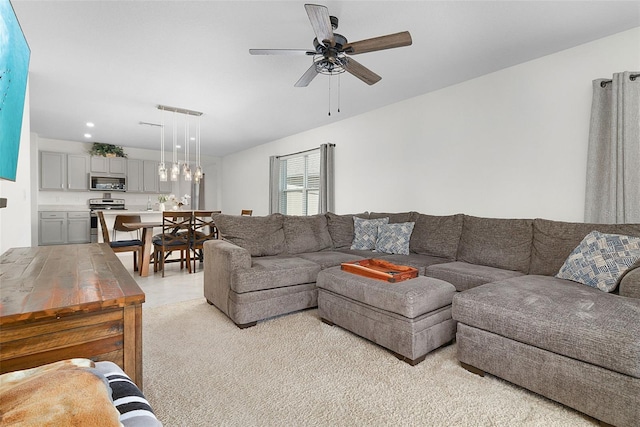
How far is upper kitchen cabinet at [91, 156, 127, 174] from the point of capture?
7.34m

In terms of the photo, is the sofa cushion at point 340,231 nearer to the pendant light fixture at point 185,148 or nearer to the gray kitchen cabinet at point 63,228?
the pendant light fixture at point 185,148

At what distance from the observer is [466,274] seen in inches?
105

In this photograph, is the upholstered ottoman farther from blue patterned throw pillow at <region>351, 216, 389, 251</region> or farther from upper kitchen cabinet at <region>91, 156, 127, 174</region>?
upper kitchen cabinet at <region>91, 156, 127, 174</region>

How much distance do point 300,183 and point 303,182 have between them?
109mm

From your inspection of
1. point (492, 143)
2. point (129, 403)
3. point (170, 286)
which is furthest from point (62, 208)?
point (492, 143)

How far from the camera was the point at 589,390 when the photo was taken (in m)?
1.49

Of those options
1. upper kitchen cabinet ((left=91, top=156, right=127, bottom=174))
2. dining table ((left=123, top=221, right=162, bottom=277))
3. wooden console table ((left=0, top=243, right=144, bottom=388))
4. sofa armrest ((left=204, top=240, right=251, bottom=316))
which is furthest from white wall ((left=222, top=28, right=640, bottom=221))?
upper kitchen cabinet ((left=91, top=156, right=127, bottom=174))

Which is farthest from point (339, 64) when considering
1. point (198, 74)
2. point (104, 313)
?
point (104, 313)

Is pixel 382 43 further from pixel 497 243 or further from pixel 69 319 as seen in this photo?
pixel 69 319

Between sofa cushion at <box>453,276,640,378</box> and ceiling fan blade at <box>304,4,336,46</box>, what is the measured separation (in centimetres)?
193

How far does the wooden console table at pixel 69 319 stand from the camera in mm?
1003

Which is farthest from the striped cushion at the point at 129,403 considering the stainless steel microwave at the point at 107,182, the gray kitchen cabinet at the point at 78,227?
the stainless steel microwave at the point at 107,182

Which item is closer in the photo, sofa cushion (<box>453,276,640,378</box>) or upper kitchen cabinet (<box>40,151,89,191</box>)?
sofa cushion (<box>453,276,640,378</box>)

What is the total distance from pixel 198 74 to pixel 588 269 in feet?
13.0
